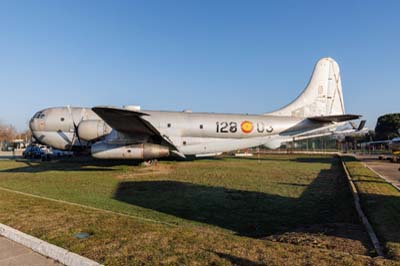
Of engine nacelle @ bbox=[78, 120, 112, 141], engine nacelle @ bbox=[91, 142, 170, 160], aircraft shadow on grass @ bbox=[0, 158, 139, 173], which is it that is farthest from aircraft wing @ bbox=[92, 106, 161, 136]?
aircraft shadow on grass @ bbox=[0, 158, 139, 173]

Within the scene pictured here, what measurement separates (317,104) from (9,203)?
18.9 m

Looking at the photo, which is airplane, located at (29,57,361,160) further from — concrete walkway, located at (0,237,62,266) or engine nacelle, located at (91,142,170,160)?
concrete walkway, located at (0,237,62,266)

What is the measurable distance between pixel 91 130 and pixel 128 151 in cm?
343

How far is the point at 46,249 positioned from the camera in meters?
3.81

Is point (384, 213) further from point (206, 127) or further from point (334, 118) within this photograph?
point (206, 127)

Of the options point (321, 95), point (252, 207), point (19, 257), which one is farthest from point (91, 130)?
point (321, 95)

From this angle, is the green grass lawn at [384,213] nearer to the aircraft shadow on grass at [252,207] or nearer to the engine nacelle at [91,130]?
the aircraft shadow on grass at [252,207]

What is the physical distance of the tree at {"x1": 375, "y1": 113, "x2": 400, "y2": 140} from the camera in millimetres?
64438

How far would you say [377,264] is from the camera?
3059 millimetres

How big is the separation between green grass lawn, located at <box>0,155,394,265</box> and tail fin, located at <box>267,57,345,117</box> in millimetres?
9551

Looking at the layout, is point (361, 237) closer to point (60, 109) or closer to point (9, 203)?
point (9, 203)

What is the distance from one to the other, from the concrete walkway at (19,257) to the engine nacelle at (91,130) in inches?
535

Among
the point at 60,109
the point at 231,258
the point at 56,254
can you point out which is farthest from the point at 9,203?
the point at 60,109

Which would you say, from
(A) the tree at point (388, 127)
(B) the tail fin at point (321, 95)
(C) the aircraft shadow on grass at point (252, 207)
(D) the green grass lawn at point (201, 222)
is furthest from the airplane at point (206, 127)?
(A) the tree at point (388, 127)
